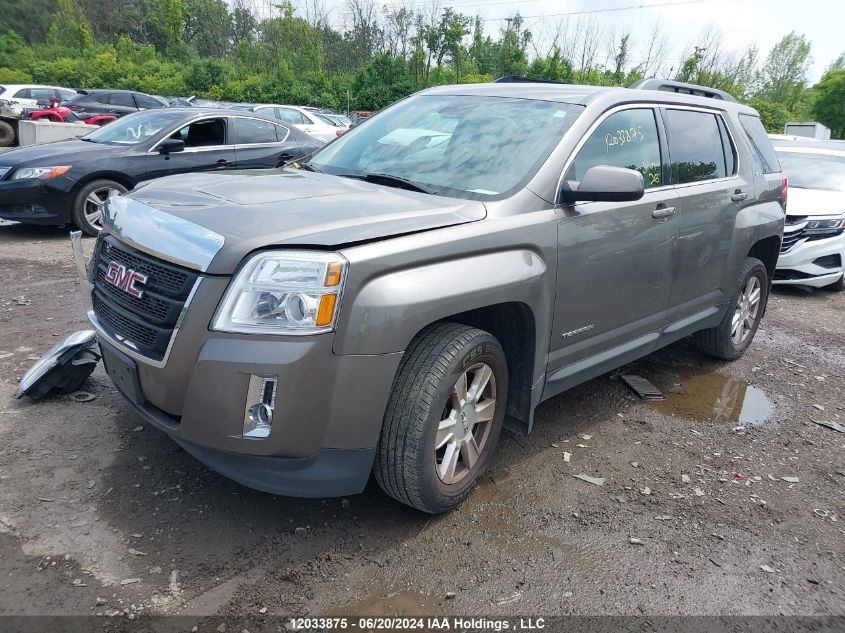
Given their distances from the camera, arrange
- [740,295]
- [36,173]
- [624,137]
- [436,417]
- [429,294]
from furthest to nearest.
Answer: [36,173] < [740,295] < [624,137] < [436,417] < [429,294]

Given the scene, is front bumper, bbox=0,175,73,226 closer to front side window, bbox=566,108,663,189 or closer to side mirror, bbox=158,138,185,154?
side mirror, bbox=158,138,185,154

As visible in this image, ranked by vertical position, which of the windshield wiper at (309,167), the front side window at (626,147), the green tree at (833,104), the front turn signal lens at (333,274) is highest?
the green tree at (833,104)

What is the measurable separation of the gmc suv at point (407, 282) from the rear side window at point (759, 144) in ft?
3.59

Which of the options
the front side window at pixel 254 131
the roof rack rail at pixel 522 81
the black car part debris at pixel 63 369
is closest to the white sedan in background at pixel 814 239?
the roof rack rail at pixel 522 81

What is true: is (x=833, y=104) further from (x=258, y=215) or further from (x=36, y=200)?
(x=258, y=215)

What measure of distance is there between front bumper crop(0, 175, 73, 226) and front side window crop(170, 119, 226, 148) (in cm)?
154

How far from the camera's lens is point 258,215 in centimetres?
253

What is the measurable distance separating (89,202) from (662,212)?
678 cm

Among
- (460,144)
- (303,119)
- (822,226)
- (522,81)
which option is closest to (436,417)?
(460,144)

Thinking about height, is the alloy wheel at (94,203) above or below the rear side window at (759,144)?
below

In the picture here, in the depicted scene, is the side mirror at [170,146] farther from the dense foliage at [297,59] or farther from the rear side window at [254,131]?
the dense foliage at [297,59]

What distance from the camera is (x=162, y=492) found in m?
2.91

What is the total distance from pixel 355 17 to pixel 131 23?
76.6ft

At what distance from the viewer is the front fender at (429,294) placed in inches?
91.6
